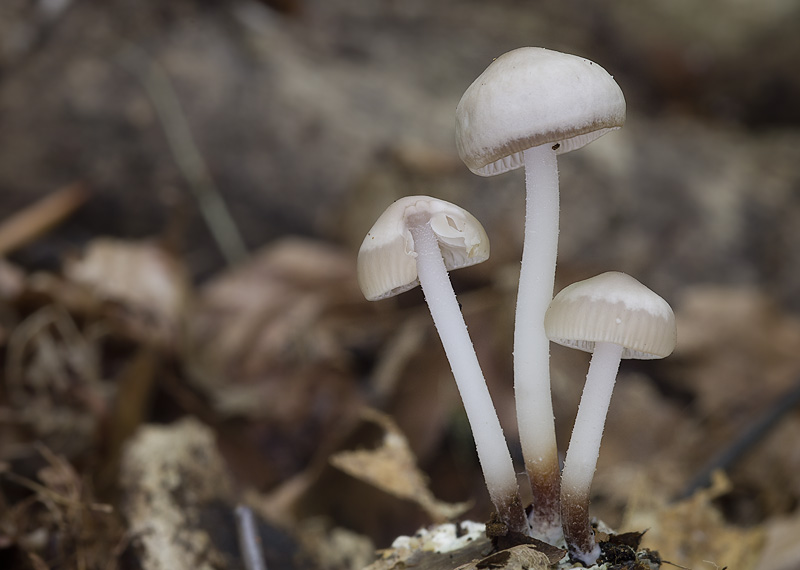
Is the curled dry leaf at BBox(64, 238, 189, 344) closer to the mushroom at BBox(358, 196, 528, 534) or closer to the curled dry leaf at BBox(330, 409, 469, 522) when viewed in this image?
the curled dry leaf at BBox(330, 409, 469, 522)

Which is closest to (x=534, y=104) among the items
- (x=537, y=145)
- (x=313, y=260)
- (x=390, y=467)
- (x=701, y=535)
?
(x=537, y=145)

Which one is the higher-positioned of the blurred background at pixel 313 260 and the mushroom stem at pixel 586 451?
the blurred background at pixel 313 260

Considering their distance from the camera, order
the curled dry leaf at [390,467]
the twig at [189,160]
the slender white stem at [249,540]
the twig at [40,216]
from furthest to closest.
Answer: the twig at [189,160] → the twig at [40,216] → the curled dry leaf at [390,467] → the slender white stem at [249,540]

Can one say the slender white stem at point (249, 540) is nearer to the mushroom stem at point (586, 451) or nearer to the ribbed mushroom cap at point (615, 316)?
the mushroom stem at point (586, 451)

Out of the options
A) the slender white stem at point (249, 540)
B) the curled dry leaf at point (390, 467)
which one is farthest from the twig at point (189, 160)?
the slender white stem at point (249, 540)

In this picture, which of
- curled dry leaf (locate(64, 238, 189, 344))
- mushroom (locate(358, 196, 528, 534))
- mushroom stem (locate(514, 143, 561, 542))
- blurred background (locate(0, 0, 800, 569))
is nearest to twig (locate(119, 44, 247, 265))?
blurred background (locate(0, 0, 800, 569))

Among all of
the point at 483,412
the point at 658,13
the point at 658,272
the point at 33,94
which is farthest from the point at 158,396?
the point at 658,13

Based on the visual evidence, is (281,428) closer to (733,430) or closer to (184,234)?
(184,234)
